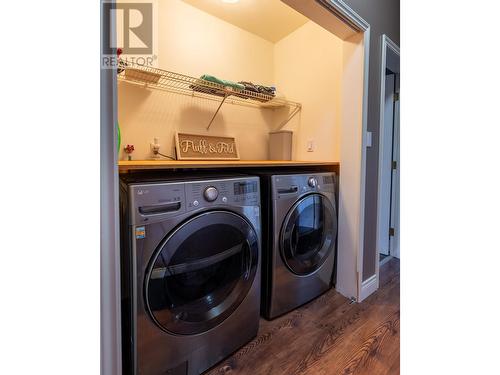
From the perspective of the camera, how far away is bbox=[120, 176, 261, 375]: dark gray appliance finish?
96 cm

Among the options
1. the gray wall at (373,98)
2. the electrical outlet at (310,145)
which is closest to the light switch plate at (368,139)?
the gray wall at (373,98)

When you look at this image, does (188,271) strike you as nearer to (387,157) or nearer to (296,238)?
(296,238)

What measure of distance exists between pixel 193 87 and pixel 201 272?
1358 mm

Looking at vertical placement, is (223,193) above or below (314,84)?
below

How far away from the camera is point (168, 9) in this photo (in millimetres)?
1811

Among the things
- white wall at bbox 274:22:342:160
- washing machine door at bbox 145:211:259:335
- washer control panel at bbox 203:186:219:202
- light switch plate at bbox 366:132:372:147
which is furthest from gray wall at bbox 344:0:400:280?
washer control panel at bbox 203:186:219:202

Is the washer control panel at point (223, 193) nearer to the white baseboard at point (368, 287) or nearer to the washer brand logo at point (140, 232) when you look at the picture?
the washer brand logo at point (140, 232)

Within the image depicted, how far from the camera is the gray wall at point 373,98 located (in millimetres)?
1719

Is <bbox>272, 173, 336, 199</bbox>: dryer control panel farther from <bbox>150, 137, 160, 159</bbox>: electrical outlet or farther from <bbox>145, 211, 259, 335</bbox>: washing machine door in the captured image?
<bbox>150, 137, 160, 159</bbox>: electrical outlet

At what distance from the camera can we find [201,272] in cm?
113

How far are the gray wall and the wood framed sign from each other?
1.10m

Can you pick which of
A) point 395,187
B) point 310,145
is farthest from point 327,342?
point 395,187
